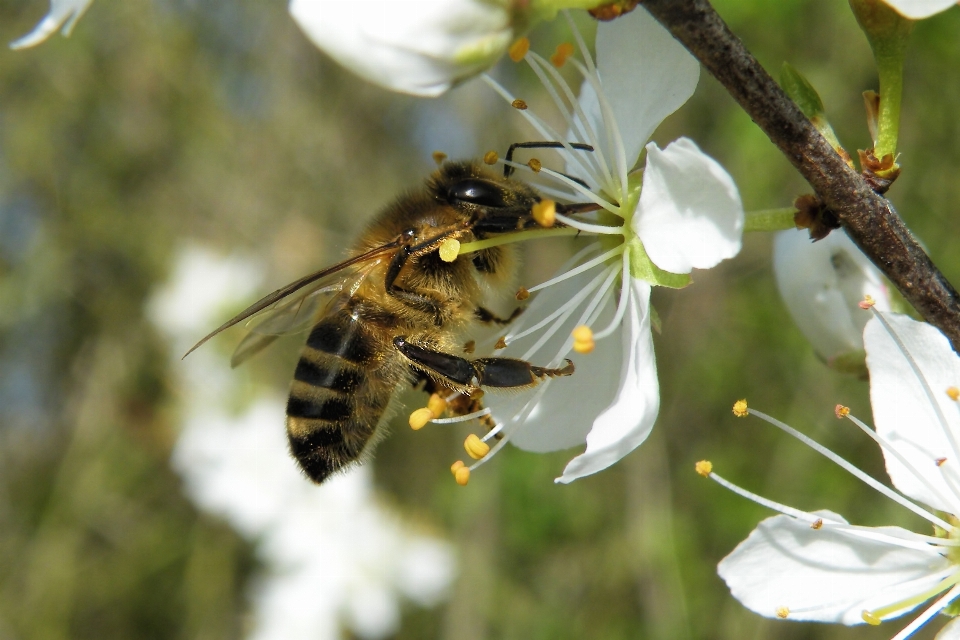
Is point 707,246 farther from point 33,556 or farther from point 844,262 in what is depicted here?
point 33,556

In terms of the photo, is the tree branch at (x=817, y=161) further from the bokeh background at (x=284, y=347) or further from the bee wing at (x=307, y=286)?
the bokeh background at (x=284, y=347)

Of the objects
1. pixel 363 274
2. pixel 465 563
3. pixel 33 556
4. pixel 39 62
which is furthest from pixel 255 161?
pixel 363 274

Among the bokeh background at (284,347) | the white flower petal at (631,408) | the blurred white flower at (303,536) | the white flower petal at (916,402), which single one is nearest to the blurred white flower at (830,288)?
the white flower petal at (916,402)

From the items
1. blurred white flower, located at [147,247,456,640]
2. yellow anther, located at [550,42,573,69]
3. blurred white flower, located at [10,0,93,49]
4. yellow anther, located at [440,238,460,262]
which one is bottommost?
blurred white flower, located at [147,247,456,640]

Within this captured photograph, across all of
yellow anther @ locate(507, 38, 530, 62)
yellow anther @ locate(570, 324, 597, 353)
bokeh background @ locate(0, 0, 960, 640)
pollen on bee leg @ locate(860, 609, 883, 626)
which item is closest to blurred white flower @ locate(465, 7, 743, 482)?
yellow anther @ locate(570, 324, 597, 353)

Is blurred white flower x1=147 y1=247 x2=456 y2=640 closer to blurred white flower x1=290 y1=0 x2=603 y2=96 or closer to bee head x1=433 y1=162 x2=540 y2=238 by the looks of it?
bee head x1=433 y1=162 x2=540 y2=238

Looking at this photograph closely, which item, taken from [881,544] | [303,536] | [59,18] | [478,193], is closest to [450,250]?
[478,193]
